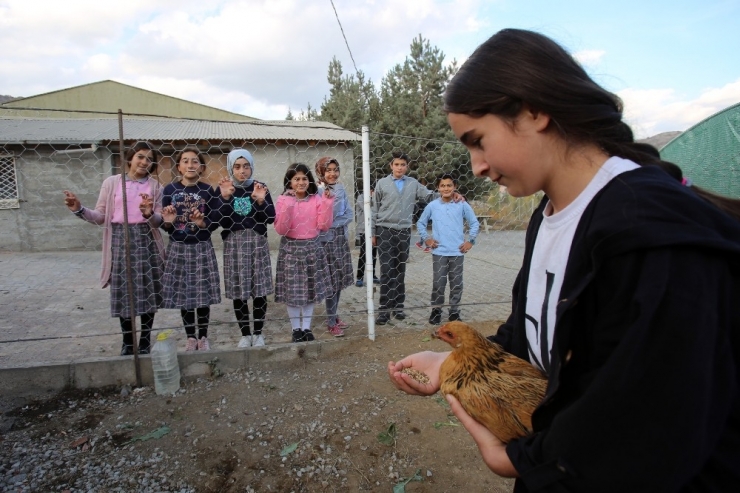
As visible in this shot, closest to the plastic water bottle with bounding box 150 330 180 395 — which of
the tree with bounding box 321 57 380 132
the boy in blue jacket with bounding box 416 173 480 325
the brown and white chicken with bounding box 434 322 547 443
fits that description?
the brown and white chicken with bounding box 434 322 547 443

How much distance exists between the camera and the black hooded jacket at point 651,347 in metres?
0.55

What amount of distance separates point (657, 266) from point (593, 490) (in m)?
0.35

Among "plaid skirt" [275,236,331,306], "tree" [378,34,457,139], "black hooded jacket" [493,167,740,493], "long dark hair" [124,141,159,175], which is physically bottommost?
"plaid skirt" [275,236,331,306]

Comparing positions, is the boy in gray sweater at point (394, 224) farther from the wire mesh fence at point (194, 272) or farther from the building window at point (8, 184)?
the building window at point (8, 184)

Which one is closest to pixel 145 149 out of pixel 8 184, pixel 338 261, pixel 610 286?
pixel 338 261

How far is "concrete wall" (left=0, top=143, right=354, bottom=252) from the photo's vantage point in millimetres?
10516

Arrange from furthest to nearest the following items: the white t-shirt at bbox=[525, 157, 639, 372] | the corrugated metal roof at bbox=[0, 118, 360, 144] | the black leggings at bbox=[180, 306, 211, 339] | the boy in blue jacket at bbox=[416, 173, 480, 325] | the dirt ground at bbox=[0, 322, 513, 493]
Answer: the corrugated metal roof at bbox=[0, 118, 360, 144]
the boy in blue jacket at bbox=[416, 173, 480, 325]
the black leggings at bbox=[180, 306, 211, 339]
the dirt ground at bbox=[0, 322, 513, 493]
the white t-shirt at bbox=[525, 157, 639, 372]

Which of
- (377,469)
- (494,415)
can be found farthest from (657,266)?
(377,469)

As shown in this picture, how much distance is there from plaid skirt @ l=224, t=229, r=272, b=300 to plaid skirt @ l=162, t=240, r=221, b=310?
0.19m

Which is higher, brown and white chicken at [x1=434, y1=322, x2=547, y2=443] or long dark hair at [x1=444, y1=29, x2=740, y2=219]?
long dark hair at [x1=444, y1=29, x2=740, y2=219]

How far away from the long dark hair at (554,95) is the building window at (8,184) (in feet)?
44.1

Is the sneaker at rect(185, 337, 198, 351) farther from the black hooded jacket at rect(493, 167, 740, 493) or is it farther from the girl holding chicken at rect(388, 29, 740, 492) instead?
the black hooded jacket at rect(493, 167, 740, 493)

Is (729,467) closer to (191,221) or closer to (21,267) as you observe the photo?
(191,221)

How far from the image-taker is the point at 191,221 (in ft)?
11.5
